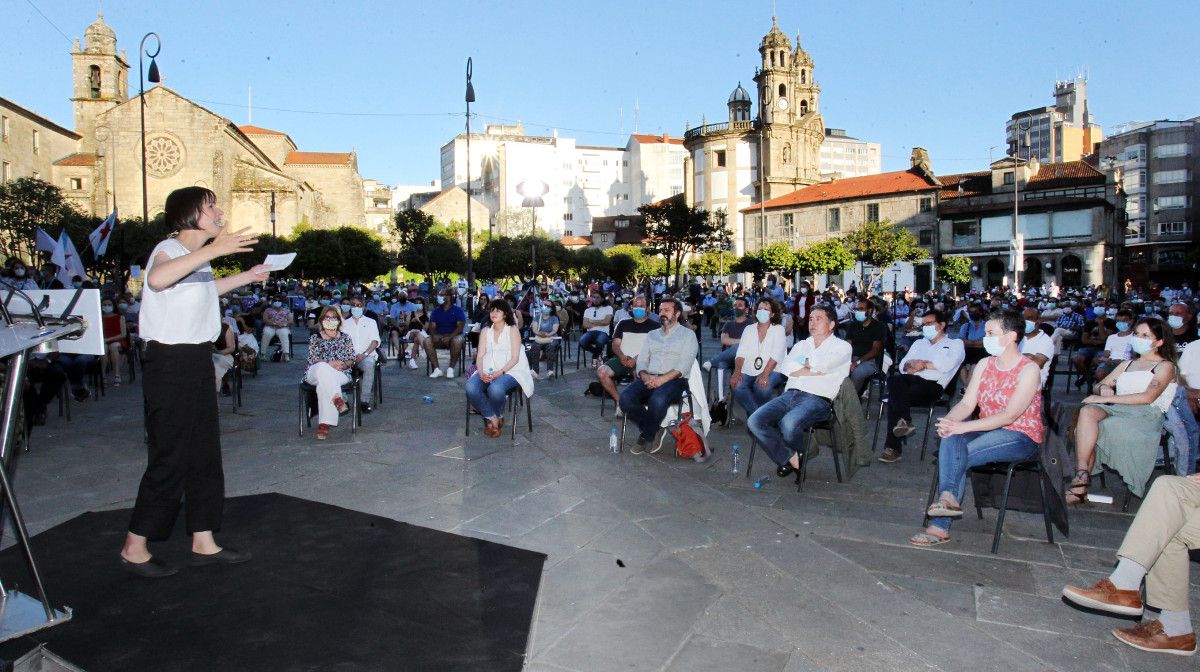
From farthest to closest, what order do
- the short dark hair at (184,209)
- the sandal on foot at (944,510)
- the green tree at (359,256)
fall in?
the green tree at (359,256) < the sandal on foot at (944,510) < the short dark hair at (184,209)

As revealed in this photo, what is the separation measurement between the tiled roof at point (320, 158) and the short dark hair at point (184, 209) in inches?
3261

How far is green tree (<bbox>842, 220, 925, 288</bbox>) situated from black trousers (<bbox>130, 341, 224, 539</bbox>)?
46351mm

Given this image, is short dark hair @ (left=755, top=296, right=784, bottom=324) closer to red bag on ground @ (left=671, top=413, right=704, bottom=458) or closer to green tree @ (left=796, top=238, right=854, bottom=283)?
red bag on ground @ (left=671, top=413, right=704, bottom=458)

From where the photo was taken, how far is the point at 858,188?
2468 inches

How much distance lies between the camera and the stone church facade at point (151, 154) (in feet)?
178

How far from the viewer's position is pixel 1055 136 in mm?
90188

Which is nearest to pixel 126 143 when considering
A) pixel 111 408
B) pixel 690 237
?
pixel 690 237

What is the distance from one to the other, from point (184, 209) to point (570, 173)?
104220mm

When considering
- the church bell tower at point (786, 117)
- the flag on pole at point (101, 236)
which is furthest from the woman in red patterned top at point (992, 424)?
the church bell tower at point (786, 117)

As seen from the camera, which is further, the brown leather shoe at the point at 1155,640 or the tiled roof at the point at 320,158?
the tiled roof at the point at 320,158

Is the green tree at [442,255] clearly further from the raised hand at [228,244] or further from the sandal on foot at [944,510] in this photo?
the raised hand at [228,244]

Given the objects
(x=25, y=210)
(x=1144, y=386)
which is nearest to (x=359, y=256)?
(x=25, y=210)

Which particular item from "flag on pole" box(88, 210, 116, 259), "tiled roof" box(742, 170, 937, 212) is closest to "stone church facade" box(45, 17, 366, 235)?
"tiled roof" box(742, 170, 937, 212)

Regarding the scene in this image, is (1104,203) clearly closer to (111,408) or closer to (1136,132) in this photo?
(1136,132)
